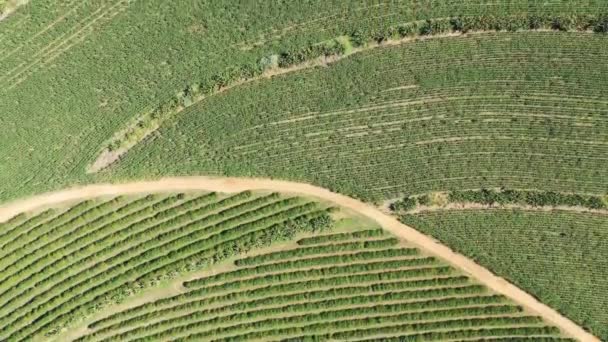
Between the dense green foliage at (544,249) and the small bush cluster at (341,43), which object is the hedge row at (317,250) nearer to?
the dense green foliage at (544,249)

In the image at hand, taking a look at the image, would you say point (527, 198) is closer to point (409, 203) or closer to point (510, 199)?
point (510, 199)

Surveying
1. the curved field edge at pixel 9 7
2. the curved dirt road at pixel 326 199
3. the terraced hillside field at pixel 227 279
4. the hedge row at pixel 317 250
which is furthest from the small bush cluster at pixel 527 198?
the curved field edge at pixel 9 7

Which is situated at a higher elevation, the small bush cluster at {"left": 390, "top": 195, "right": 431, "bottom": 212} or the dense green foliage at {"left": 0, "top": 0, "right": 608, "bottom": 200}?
the dense green foliage at {"left": 0, "top": 0, "right": 608, "bottom": 200}

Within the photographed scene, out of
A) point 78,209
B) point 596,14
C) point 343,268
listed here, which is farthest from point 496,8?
point 78,209

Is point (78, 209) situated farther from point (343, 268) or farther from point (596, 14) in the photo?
point (596, 14)

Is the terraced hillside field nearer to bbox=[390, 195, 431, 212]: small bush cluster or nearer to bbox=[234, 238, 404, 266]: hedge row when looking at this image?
bbox=[234, 238, 404, 266]: hedge row

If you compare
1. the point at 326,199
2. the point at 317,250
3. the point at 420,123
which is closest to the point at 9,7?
the point at 326,199

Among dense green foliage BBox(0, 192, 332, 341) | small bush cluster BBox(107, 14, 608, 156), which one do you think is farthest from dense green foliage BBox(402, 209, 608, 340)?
small bush cluster BBox(107, 14, 608, 156)

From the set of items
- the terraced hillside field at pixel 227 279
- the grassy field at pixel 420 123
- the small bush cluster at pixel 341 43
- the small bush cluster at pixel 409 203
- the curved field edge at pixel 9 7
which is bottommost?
the terraced hillside field at pixel 227 279
